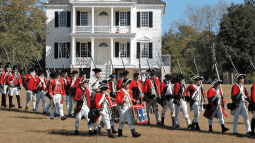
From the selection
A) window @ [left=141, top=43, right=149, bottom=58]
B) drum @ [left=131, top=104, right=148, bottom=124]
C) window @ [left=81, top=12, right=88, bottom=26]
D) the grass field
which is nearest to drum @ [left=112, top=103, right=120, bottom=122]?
the grass field

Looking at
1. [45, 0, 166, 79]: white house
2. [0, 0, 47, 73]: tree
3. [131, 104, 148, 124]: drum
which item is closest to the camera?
[131, 104, 148, 124]: drum

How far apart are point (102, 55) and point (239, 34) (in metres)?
17.4

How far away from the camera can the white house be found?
1805 inches

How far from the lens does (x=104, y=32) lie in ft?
151

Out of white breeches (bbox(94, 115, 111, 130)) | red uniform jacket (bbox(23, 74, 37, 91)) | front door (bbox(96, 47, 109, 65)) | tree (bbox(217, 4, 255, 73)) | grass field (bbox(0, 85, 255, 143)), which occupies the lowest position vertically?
grass field (bbox(0, 85, 255, 143))

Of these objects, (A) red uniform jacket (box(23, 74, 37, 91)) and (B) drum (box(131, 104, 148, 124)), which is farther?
(A) red uniform jacket (box(23, 74, 37, 91))

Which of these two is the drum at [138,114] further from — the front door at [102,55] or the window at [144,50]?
the front door at [102,55]

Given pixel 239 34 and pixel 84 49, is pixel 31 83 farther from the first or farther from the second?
pixel 239 34

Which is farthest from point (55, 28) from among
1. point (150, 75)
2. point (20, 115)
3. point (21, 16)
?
→ point (150, 75)

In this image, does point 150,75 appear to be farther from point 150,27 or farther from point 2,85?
point 150,27

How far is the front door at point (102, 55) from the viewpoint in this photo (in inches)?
1854

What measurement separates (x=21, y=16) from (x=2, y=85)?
71.4ft

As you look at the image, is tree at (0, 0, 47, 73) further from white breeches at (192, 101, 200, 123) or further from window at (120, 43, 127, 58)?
white breeches at (192, 101, 200, 123)

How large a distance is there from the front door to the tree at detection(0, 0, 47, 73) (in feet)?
21.8
